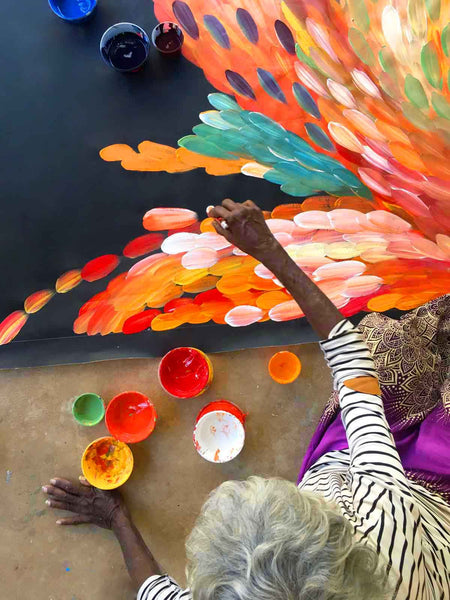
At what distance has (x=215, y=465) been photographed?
1744 mm

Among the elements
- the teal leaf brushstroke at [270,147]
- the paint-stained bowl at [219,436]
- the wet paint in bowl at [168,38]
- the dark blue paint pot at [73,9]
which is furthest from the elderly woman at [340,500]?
the dark blue paint pot at [73,9]

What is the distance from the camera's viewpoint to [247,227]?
1.15 meters

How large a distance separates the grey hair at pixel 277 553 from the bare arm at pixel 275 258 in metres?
0.42

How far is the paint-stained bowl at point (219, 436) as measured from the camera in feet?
5.49

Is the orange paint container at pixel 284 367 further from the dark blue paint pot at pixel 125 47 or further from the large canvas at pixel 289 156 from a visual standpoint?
the dark blue paint pot at pixel 125 47

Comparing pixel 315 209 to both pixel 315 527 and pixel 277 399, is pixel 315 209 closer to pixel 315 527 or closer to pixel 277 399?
pixel 277 399

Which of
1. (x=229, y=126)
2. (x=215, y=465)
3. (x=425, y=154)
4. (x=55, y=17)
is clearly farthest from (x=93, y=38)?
(x=215, y=465)

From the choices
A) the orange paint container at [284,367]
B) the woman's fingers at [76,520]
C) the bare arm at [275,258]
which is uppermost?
the bare arm at [275,258]

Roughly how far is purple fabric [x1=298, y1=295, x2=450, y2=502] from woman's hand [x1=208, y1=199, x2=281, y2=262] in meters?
0.44

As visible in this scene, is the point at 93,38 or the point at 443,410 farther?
the point at 93,38

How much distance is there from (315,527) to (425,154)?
4.40 ft

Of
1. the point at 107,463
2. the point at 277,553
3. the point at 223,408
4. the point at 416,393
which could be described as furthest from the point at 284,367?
the point at 277,553

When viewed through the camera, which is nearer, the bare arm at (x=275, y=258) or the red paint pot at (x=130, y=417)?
the bare arm at (x=275, y=258)

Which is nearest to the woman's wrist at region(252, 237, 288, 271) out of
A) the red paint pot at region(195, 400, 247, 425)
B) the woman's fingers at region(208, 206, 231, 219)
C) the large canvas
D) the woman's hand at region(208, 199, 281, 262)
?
the woman's hand at region(208, 199, 281, 262)
